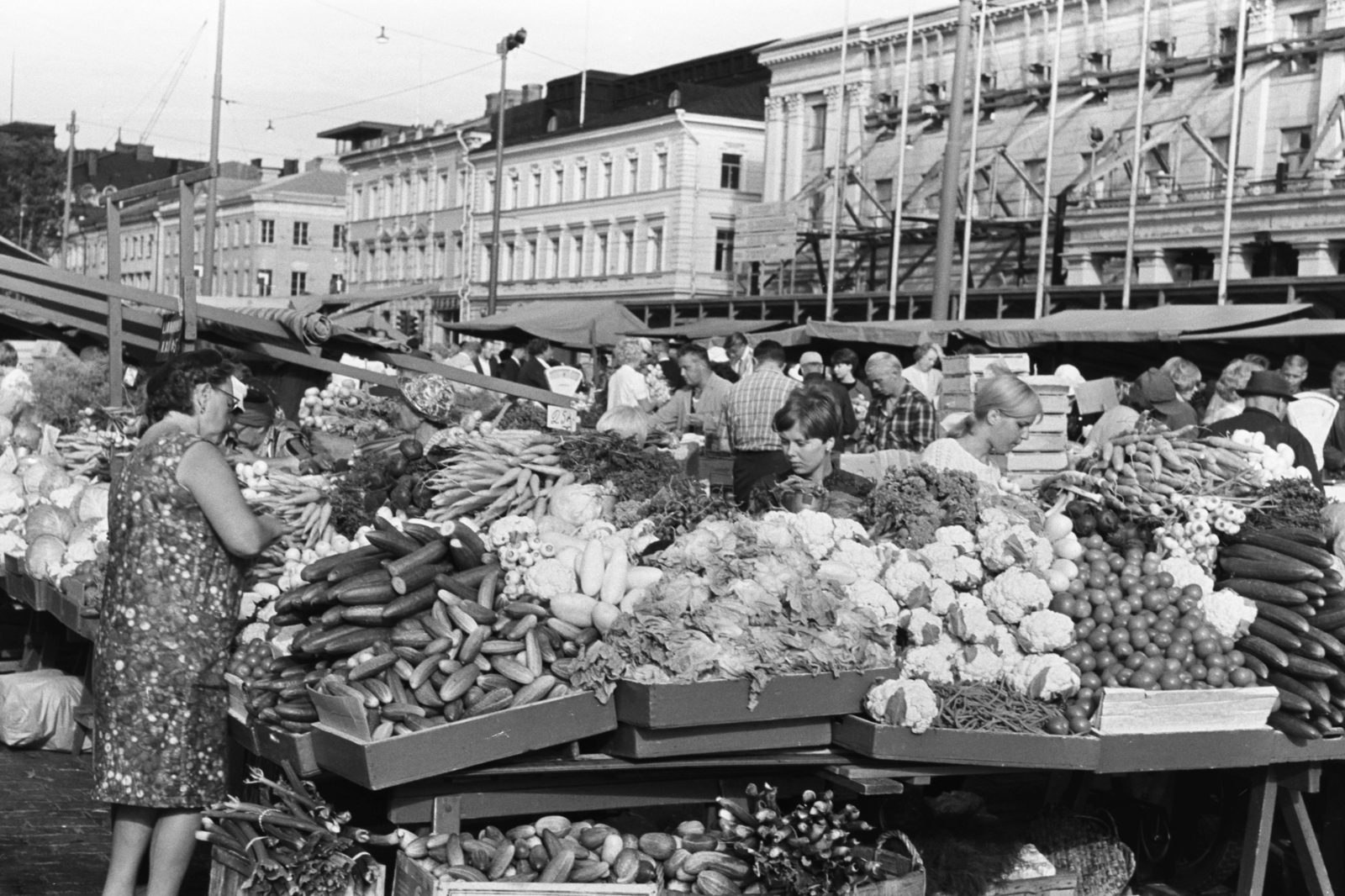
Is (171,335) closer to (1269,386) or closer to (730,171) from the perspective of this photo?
(1269,386)

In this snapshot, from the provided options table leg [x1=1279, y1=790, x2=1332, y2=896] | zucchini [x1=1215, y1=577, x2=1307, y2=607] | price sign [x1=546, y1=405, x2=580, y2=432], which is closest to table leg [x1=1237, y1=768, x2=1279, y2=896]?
table leg [x1=1279, y1=790, x2=1332, y2=896]

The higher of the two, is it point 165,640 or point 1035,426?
point 1035,426

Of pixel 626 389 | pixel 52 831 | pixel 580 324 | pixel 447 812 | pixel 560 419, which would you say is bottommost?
pixel 52 831

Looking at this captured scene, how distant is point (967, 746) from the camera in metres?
4.82

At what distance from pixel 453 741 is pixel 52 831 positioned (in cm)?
311

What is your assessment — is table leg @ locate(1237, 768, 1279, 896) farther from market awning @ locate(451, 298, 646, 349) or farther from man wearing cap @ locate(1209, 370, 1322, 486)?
market awning @ locate(451, 298, 646, 349)

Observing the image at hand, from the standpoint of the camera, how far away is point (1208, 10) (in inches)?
1364

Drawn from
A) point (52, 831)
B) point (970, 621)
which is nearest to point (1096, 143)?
point (52, 831)

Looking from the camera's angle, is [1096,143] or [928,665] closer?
[928,665]

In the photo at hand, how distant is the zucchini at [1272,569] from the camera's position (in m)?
5.42

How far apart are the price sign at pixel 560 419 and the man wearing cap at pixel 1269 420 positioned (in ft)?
10.5

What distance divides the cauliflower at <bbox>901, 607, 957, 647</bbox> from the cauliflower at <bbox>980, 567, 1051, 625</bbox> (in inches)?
7.5

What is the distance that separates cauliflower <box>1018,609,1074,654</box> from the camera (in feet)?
16.6

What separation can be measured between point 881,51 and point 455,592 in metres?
40.5
